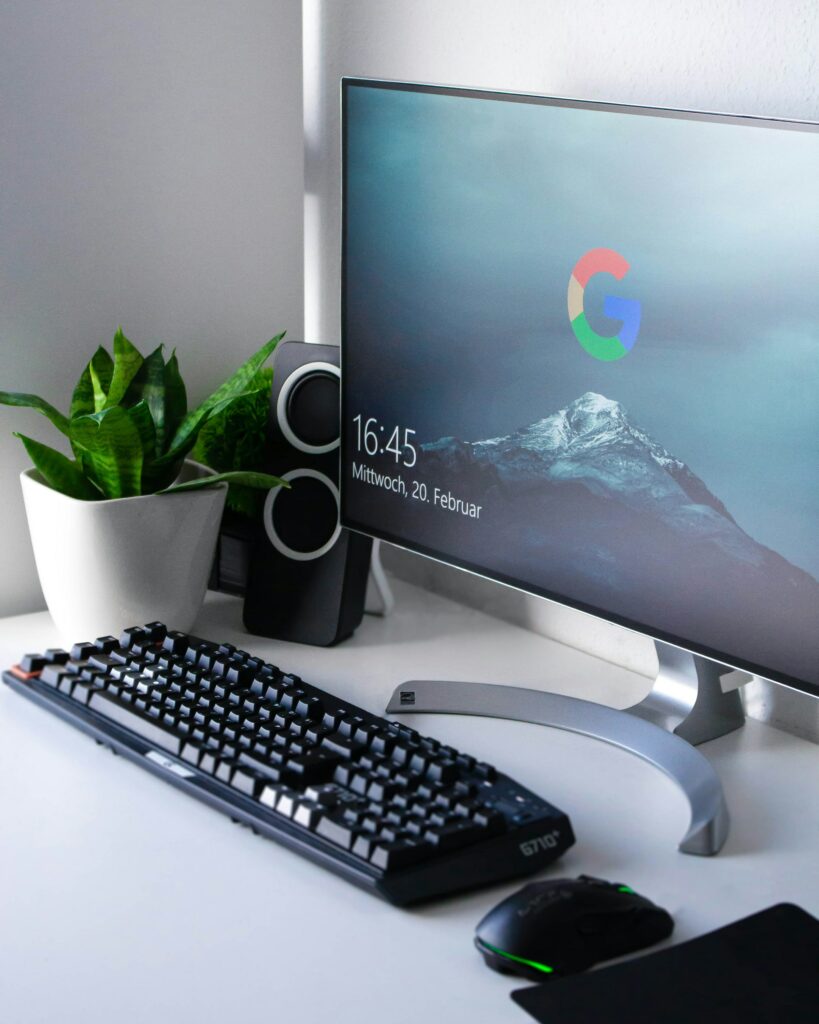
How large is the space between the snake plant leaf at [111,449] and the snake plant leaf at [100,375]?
0.06 m

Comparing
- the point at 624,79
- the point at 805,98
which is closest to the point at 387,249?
the point at 624,79

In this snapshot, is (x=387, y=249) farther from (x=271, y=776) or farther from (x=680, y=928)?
(x=680, y=928)

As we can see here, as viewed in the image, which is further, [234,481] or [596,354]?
[234,481]

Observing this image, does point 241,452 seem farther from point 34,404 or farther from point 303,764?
point 303,764

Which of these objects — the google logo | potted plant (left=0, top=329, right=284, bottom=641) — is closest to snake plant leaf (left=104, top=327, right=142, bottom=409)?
potted plant (left=0, top=329, right=284, bottom=641)

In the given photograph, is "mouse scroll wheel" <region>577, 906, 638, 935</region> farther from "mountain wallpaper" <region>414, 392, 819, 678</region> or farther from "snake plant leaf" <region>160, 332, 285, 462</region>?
"snake plant leaf" <region>160, 332, 285, 462</region>

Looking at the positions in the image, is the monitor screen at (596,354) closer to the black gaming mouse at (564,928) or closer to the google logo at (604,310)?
the google logo at (604,310)

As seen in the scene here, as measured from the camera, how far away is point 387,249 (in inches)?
45.3

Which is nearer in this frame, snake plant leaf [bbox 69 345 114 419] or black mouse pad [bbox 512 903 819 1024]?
black mouse pad [bbox 512 903 819 1024]

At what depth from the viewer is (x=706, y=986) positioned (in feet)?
2.30

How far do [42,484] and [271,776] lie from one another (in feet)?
1.63

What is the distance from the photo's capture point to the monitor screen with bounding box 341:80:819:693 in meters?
0.89

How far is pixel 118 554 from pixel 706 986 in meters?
0.70

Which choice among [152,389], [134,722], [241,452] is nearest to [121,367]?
[152,389]
